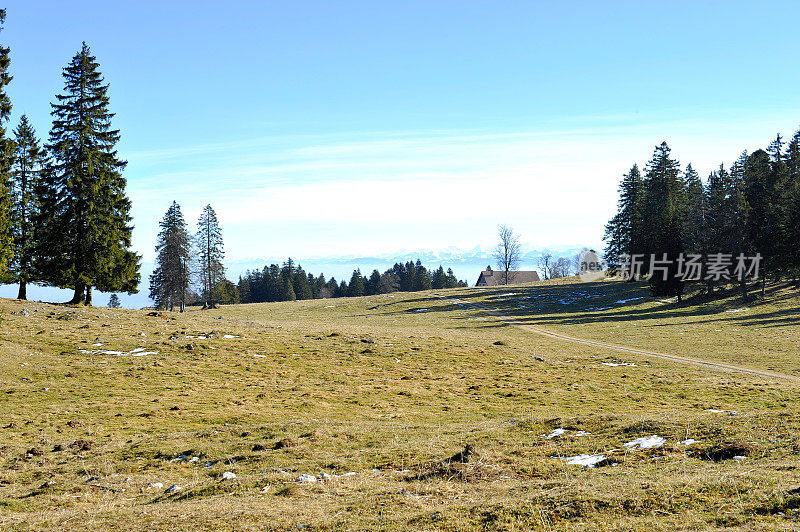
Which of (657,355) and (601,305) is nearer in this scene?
(657,355)

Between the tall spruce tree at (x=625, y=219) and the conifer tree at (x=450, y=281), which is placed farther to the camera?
the conifer tree at (x=450, y=281)

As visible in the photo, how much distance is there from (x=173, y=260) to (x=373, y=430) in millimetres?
62258

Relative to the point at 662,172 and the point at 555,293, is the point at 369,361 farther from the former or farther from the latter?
the point at 662,172

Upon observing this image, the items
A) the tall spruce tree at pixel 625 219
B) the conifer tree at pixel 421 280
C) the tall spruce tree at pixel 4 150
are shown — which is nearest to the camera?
the tall spruce tree at pixel 4 150

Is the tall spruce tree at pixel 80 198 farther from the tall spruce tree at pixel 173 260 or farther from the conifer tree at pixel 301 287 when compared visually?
the conifer tree at pixel 301 287

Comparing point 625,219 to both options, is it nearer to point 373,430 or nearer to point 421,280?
point 421,280

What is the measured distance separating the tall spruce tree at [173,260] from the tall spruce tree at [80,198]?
2729 centimetres

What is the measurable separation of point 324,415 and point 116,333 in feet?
62.8

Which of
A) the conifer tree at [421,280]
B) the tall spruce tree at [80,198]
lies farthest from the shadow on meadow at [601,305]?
the conifer tree at [421,280]

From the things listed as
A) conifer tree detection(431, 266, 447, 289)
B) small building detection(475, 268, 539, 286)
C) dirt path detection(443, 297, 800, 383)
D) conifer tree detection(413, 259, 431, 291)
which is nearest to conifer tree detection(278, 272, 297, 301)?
conifer tree detection(413, 259, 431, 291)

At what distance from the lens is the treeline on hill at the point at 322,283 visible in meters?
135

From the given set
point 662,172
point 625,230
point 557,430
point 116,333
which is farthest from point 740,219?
point 116,333

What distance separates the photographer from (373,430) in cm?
1608

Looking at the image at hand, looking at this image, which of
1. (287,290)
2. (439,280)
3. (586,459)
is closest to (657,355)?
(586,459)
